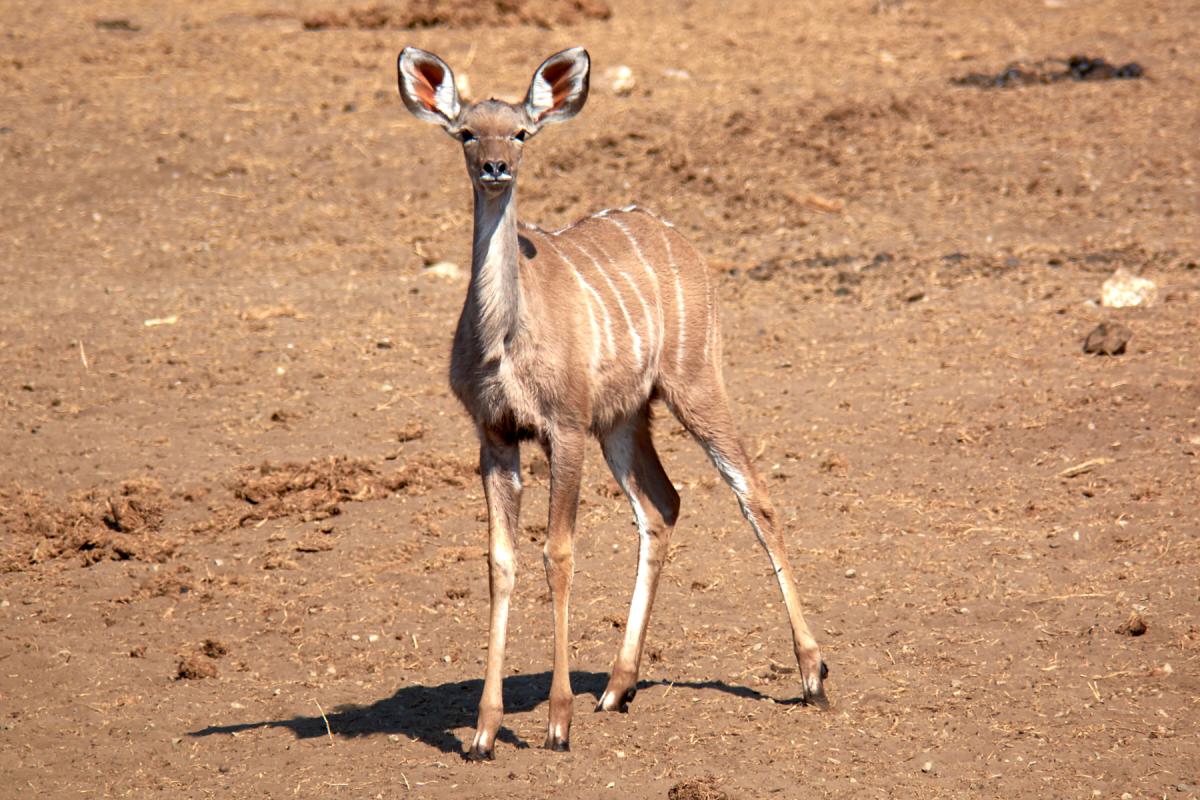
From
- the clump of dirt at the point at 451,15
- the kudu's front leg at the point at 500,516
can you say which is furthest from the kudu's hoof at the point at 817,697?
the clump of dirt at the point at 451,15

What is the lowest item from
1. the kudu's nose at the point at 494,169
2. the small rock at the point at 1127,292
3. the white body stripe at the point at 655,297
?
the small rock at the point at 1127,292

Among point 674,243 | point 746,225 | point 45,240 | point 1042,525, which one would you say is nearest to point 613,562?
point 674,243

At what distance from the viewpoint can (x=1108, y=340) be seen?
29.0ft

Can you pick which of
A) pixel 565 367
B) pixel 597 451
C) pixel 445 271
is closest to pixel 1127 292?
pixel 597 451

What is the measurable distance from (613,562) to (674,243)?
157cm

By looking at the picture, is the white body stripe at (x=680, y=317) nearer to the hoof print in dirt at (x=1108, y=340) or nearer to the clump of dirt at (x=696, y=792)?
the clump of dirt at (x=696, y=792)

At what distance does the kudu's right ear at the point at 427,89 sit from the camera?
17.7 feet

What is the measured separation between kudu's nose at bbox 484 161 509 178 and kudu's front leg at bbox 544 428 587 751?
91 cm

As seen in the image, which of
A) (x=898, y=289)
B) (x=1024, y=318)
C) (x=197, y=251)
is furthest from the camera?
(x=197, y=251)

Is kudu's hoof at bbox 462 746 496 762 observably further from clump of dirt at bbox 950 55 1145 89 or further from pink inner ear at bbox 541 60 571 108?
clump of dirt at bbox 950 55 1145 89

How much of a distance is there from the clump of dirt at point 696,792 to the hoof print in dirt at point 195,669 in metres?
2.08

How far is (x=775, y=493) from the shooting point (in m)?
7.66

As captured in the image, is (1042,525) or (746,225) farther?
(746,225)

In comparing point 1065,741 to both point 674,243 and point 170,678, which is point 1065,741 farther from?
point 170,678
